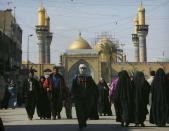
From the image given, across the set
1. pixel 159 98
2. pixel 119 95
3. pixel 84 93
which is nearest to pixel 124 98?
Result: pixel 119 95

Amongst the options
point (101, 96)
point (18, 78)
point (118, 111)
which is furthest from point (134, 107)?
point (18, 78)

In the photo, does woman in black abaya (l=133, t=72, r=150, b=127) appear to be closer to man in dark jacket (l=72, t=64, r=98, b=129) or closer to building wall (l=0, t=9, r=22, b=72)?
man in dark jacket (l=72, t=64, r=98, b=129)

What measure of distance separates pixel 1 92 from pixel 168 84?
7245 millimetres

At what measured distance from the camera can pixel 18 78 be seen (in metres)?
58.9

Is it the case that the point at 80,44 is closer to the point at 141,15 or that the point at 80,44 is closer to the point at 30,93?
the point at 141,15

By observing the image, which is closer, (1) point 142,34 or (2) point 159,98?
(2) point 159,98

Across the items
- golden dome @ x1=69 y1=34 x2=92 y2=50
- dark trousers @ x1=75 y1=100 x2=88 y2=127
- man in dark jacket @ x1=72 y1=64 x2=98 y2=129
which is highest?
golden dome @ x1=69 y1=34 x2=92 y2=50

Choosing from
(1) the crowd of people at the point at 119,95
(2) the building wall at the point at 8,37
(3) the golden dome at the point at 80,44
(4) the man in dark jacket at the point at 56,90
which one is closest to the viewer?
(1) the crowd of people at the point at 119,95

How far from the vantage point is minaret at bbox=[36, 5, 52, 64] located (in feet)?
307

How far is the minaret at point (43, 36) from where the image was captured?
93562 mm

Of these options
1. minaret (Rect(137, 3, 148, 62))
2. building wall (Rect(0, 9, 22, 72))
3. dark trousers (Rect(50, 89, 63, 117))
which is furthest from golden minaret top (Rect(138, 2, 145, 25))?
dark trousers (Rect(50, 89, 63, 117))

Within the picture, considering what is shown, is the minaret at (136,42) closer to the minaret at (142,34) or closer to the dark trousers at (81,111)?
the minaret at (142,34)

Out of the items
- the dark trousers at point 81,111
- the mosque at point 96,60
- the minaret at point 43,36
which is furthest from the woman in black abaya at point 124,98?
the minaret at point 43,36

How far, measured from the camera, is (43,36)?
9706cm
